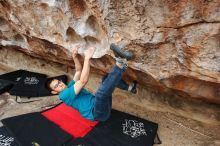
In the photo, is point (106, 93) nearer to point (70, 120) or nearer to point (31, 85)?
point (70, 120)

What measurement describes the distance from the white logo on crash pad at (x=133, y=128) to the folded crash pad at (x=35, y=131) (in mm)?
617

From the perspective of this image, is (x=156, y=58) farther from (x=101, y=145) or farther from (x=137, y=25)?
(x=101, y=145)

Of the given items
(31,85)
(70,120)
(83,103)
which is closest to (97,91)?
(83,103)

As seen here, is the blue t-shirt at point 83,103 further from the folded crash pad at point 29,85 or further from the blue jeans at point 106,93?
the folded crash pad at point 29,85

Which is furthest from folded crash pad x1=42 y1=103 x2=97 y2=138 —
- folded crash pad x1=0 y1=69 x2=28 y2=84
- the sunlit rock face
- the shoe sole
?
folded crash pad x1=0 y1=69 x2=28 y2=84

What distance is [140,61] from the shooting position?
3.05m

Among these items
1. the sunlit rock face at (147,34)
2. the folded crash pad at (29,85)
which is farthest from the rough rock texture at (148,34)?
the folded crash pad at (29,85)

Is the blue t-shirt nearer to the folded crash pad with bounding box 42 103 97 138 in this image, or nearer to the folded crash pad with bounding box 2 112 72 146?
the folded crash pad with bounding box 42 103 97 138

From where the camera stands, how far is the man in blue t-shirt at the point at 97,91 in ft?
9.16

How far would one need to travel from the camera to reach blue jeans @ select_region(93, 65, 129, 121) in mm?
2809

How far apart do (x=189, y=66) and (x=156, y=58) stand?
1.17ft

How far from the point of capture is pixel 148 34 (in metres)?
2.79

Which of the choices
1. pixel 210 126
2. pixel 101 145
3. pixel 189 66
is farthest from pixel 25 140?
pixel 210 126

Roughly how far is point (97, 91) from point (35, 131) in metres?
0.83
